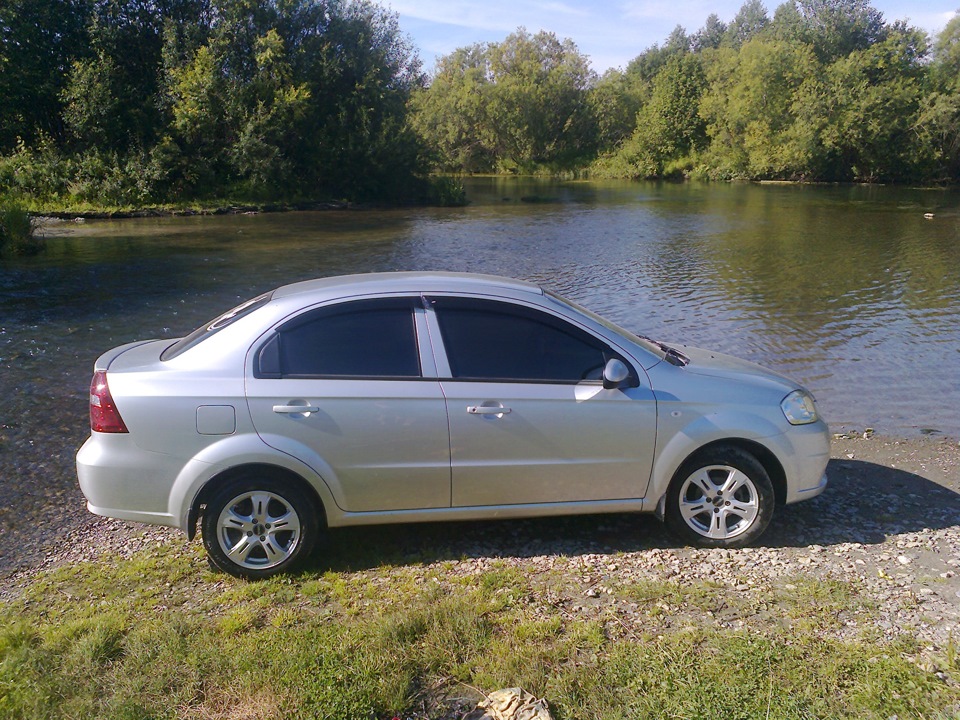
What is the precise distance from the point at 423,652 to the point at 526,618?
64 cm

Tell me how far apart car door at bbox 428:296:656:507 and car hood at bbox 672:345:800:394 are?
495 millimetres

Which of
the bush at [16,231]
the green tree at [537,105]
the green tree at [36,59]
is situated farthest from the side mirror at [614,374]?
the green tree at [537,105]

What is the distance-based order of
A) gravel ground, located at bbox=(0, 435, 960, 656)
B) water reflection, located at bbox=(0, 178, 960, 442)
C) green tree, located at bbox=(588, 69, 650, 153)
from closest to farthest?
gravel ground, located at bbox=(0, 435, 960, 656) → water reflection, located at bbox=(0, 178, 960, 442) → green tree, located at bbox=(588, 69, 650, 153)

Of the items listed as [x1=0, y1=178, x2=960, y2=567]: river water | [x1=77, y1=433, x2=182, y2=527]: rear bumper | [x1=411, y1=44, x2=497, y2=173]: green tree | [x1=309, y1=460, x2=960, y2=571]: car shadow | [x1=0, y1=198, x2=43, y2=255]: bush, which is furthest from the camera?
[x1=411, y1=44, x2=497, y2=173]: green tree

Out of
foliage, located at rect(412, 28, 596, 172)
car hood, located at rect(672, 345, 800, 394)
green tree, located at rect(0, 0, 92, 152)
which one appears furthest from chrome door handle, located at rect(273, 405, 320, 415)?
foliage, located at rect(412, 28, 596, 172)

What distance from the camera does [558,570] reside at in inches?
188

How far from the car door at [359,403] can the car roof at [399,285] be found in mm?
106

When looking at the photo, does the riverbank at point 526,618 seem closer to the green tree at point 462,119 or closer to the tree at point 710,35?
the green tree at point 462,119

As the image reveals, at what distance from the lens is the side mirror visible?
4824mm

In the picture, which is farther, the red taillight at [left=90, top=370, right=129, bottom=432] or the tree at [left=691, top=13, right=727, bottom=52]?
the tree at [left=691, top=13, right=727, bottom=52]

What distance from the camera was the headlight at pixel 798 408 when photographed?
16.8 ft

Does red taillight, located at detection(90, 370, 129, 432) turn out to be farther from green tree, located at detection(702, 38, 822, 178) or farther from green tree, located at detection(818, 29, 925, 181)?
green tree, located at detection(818, 29, 925, 181)

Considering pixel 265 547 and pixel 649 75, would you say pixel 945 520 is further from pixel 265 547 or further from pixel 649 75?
pixel 649 75

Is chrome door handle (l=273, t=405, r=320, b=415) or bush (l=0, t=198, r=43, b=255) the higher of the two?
bush (l=0, t=198, r=43, b=255)
